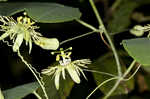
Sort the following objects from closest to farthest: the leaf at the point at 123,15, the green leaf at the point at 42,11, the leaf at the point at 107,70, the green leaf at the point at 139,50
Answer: the green leaf at the point at 139,50 < the green leaf at the point at 42,11 < the leaf at the point at 107,70 < the leaf at the point at 123,15

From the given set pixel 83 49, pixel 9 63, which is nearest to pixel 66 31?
pixel 83 49

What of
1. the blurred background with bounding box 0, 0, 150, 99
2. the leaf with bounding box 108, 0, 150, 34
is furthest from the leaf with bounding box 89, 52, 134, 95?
the leaf with bounding box 108, 0, 150, 34

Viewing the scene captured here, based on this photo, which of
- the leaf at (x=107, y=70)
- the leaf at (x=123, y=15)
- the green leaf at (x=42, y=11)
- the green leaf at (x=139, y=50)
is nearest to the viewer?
the green leaf at (x=139, y=50)

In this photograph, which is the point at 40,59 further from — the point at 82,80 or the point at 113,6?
the point at 113,6

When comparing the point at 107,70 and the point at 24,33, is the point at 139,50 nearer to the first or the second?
the point at 24,33

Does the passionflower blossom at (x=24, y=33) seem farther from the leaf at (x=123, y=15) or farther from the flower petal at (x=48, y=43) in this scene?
the leaf at (x=123, y=15)

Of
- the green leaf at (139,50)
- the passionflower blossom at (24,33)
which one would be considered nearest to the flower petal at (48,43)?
the passionflower blossom at (24,33)

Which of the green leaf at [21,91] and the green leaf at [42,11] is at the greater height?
the green leaf at [42,11]
